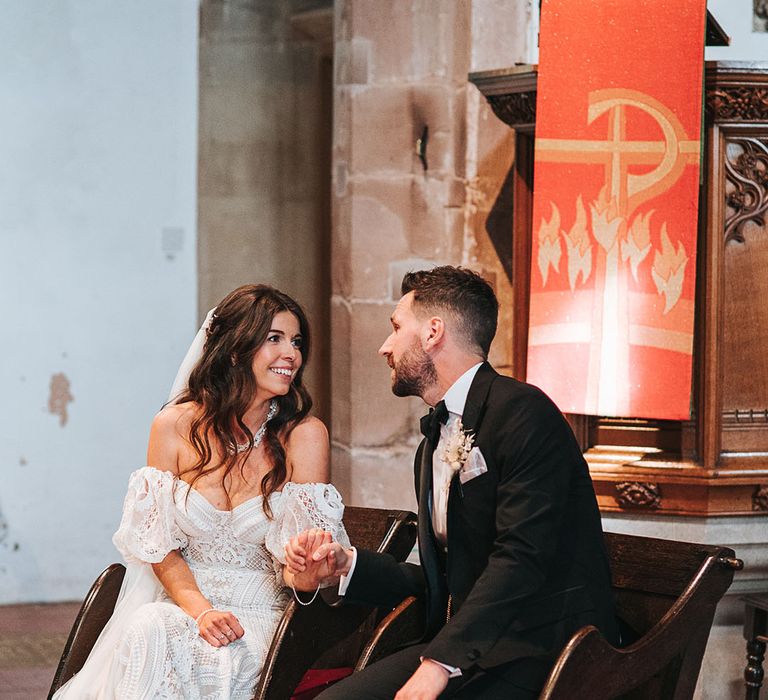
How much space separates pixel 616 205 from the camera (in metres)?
4.08

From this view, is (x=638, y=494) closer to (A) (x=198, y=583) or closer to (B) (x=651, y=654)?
(B) (x=651, y=654)

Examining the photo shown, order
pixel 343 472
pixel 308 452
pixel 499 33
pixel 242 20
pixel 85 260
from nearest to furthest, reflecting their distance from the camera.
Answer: pixel 308 452 → pixel 499 33 → pixel 343 472 → pixel 85 260 → pixel 242 20

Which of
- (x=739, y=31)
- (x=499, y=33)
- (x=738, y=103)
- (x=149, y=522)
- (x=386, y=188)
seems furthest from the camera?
(x=386, y=188)

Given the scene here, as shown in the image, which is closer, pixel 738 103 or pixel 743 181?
pixel 738 103

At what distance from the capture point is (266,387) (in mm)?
3492

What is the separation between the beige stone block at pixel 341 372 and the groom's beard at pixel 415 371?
2.20 meters

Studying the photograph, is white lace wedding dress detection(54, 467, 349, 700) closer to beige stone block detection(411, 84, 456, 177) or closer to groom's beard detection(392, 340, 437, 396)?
groom's beard detection(392, 340, 437, 396)

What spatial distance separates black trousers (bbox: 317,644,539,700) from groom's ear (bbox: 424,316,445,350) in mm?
777

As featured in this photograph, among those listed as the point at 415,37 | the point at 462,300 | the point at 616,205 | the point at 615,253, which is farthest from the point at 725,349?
the point at 415,37

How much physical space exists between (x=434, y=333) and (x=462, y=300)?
A: 11 centimetres

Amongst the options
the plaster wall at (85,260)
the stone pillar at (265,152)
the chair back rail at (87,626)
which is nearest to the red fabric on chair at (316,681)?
the chair back rail at (87,626)

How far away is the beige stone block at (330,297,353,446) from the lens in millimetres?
5289

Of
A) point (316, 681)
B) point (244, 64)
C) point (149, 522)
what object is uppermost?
point (244, 64)

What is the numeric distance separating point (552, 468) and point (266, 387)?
1.02 meters
